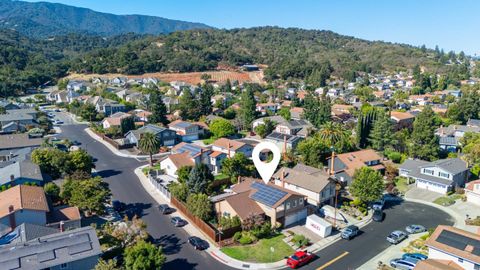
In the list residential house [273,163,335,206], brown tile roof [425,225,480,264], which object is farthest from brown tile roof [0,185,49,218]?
brown tile roof [425,225,480,264]

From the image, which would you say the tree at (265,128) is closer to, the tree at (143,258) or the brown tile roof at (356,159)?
the brown tile roof at (356,159)

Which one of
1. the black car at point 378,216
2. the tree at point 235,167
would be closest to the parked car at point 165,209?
the tree at point 235,167

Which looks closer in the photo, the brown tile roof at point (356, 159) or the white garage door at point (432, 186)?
the white garage door at point (432, 186)

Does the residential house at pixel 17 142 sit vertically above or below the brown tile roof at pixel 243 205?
above

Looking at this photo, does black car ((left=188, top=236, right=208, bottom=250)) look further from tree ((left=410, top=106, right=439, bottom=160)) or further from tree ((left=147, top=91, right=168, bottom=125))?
tree ((left=147, top=91, right=168, bottom=125))

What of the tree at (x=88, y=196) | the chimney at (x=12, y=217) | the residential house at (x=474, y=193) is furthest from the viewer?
the residential house at (x=474, y=193)

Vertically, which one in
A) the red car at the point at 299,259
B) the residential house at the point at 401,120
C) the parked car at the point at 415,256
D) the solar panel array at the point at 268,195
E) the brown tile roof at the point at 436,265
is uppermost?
the residential house at the point at 401,120

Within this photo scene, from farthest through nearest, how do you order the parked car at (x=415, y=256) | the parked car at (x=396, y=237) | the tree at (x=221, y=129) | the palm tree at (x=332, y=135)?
the tree at (x=221, y=129)
the palm tree at (x=332, y=135)
the parked car at (x=396, y=237)
the parked car at (x=415, y=256)
